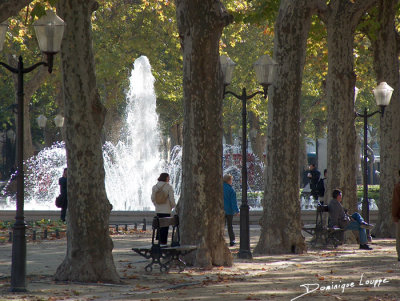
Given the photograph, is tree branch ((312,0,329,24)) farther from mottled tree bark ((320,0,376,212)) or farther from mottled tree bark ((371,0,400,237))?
mottled tree bark ((371,0,400,237))

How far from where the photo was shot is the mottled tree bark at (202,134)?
1502cm

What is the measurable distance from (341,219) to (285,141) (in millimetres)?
2811

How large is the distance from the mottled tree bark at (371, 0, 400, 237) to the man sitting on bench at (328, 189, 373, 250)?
3.93m

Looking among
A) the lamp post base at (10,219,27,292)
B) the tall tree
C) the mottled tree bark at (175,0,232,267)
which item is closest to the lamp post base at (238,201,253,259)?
the mottled tree bark at (175,0,232,267)

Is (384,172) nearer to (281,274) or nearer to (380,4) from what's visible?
(380,4)

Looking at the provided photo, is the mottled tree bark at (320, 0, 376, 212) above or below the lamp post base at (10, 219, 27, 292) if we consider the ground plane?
above

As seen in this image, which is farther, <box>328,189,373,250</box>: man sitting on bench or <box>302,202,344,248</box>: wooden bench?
<box>302,202,344,248</box>: wooden bench

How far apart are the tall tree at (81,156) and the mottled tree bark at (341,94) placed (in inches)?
390

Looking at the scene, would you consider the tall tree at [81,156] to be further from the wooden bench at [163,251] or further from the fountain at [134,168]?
the fountain at [134,168]

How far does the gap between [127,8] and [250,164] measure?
1281 cm

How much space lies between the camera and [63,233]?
75.4 ft

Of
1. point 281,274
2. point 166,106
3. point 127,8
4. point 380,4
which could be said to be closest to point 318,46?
point 380,4

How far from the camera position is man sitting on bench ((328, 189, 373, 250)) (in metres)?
20.0
